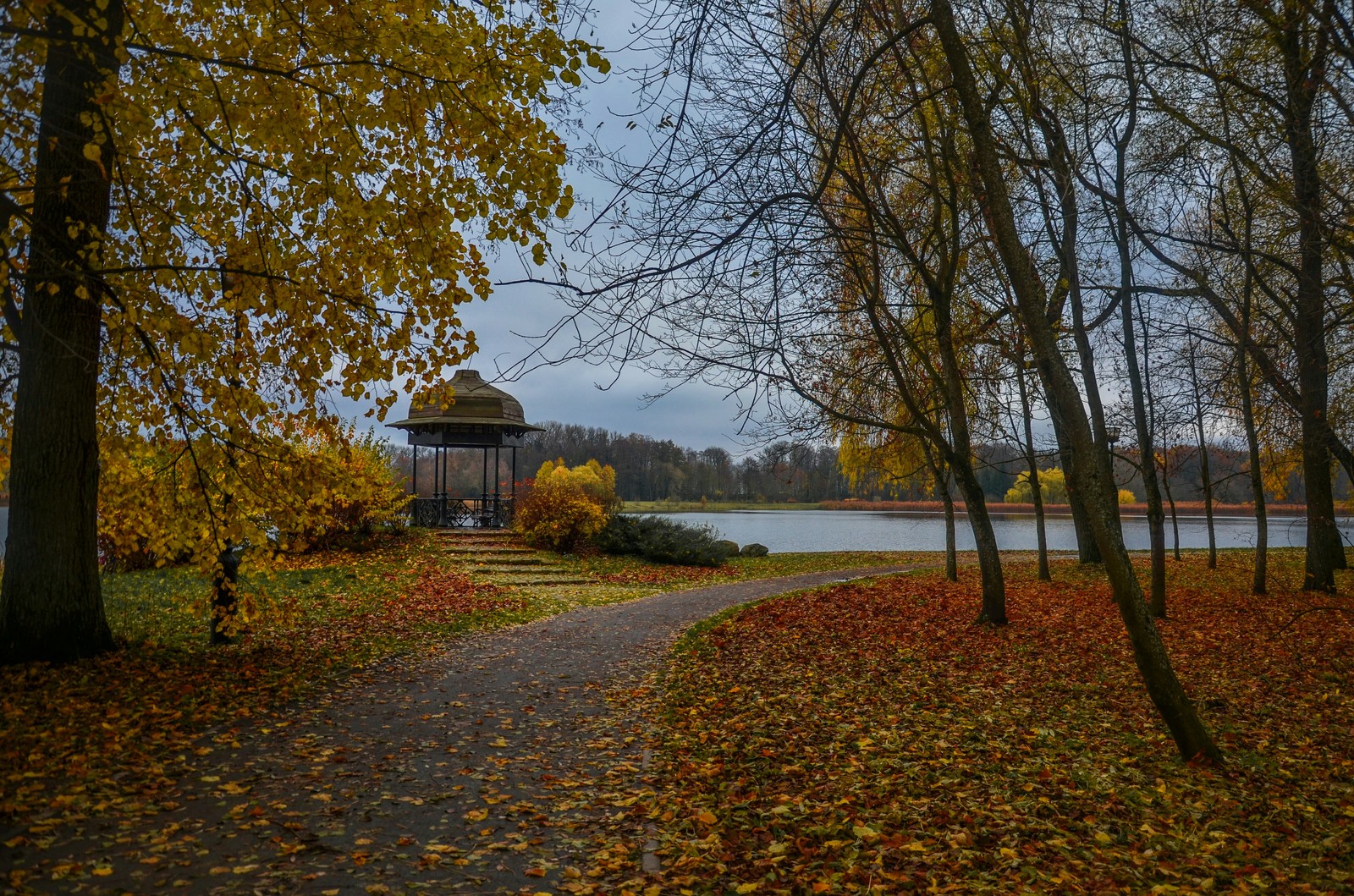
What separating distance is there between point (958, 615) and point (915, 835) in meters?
7.11

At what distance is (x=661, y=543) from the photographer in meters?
18.4

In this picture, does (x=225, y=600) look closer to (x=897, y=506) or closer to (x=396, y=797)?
(x=396, y=797)

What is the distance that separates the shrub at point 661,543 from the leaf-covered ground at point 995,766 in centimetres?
901

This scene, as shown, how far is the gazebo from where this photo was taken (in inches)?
763

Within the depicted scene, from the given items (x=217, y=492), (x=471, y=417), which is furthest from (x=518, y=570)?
(x=217, y=492)

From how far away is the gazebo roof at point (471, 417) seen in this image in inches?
759

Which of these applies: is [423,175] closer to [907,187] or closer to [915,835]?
[915,835]

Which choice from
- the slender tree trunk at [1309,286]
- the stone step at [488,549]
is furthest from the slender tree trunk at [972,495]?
the stone step at [488,549]

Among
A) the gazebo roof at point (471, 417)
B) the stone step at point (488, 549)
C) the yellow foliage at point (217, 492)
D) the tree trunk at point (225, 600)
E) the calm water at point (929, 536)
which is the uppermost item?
the gazebo roof at point (471, 417)

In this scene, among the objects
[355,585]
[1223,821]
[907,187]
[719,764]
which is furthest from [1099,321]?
[355,585]

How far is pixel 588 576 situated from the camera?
15336 mm

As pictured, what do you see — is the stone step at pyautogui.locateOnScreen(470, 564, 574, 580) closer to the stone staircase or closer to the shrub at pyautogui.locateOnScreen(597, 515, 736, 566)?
the stone staircase

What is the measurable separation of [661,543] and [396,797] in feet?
46.9

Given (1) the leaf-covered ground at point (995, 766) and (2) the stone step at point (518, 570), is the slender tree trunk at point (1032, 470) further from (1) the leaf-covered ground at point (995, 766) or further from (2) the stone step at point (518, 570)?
(2) the stone step at point (518, 570)
